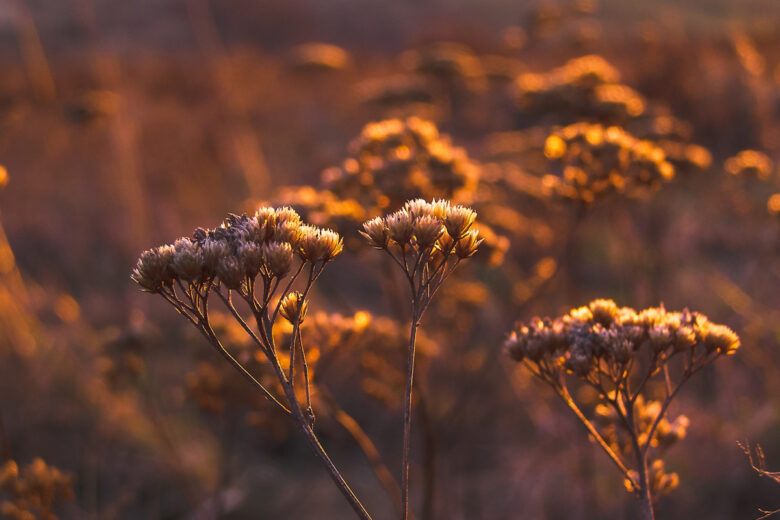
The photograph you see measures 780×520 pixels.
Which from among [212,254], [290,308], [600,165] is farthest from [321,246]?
[600,165]

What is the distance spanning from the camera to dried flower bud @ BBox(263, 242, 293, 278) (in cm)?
166

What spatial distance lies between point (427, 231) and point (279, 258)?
0.43 m

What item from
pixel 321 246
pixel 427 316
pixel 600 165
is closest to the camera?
pixel 321 246

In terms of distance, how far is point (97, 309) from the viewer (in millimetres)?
7523

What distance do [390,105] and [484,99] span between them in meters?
9.52

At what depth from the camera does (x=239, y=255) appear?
1.70 metres

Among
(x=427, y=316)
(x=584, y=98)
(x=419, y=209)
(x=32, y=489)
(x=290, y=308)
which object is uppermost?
(x=584, y=98)

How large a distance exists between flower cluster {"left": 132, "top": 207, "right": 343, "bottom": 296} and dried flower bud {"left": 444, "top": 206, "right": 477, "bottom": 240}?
34 centimetres

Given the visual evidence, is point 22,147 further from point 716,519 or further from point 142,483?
point 716,519

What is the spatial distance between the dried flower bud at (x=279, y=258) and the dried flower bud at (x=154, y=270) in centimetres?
28

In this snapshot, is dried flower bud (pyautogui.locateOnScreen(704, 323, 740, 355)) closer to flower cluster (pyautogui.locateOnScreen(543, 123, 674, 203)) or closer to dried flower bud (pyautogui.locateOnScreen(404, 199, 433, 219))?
dried flower bud (pyautogui.locateOnScreen(404, 199, 433, 219))

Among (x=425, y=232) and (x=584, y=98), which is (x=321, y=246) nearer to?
(x=425, y=232)

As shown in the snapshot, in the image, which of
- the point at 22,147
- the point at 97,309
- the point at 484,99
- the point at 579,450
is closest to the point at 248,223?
the point at 579,450

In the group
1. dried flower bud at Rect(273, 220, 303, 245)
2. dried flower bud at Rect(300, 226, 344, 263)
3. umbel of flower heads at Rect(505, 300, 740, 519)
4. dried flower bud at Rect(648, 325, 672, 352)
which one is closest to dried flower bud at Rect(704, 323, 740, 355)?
umbel of flower heads at Rect(505, 300, 740, 519)
